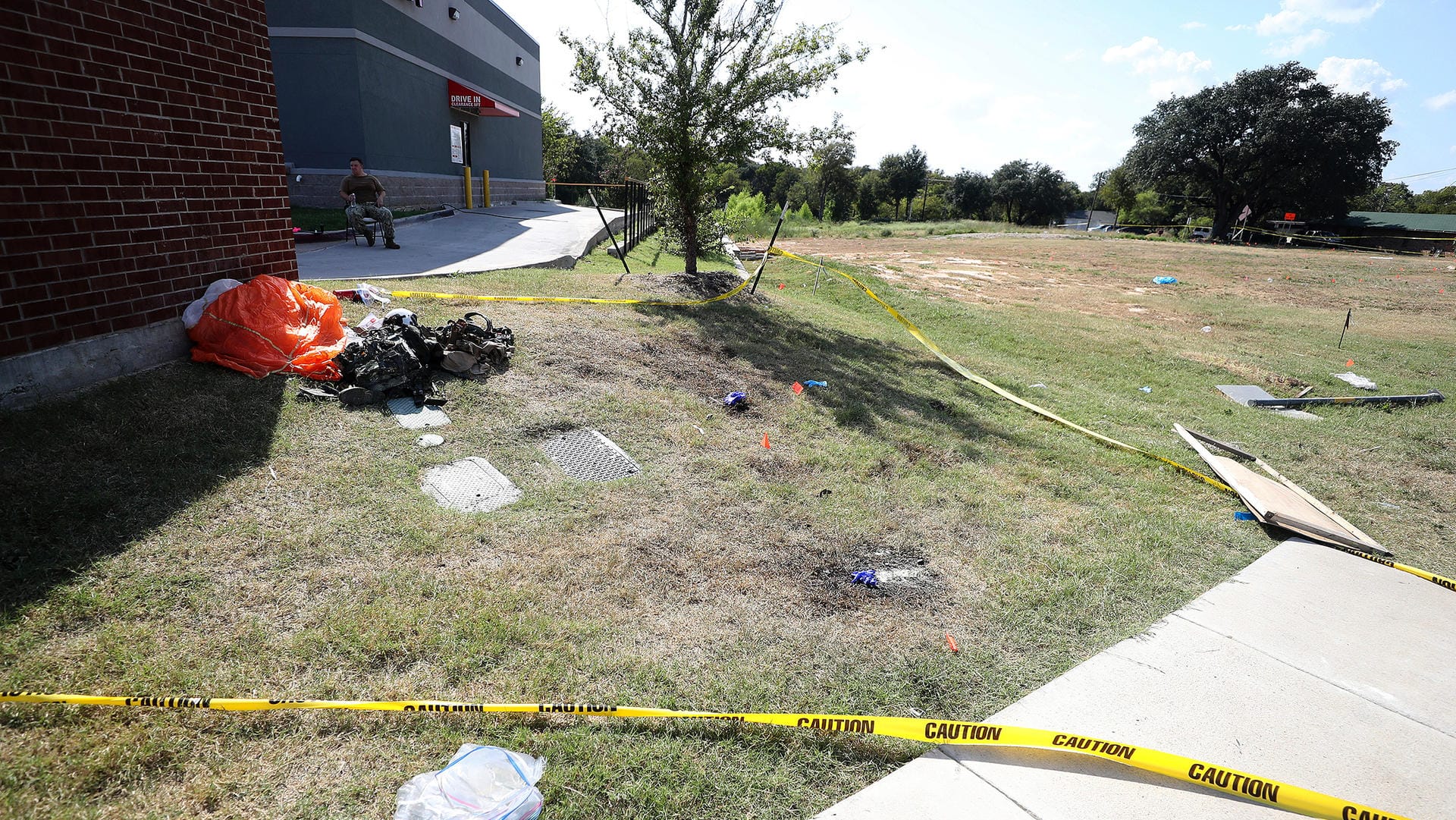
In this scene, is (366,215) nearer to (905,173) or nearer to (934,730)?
(934,730)

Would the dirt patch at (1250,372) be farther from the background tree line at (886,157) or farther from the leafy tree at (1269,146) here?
the leafy tree at (1269,146)

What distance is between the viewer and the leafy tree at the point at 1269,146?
47.7 m

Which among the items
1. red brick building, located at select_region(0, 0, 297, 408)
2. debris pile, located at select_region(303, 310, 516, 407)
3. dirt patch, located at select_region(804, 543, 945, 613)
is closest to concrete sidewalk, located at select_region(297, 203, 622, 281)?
red brick building, located at select_region(0, 0, 297, 408)

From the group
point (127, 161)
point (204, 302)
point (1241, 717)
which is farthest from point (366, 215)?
point (1241, 717)

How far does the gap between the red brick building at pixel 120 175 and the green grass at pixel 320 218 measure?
25.2 ft

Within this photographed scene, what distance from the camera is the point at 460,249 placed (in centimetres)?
1223

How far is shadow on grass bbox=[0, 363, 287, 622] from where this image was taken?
2893mm

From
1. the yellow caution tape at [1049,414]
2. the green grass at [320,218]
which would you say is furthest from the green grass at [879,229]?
the yellow caution tape at [1049,414]

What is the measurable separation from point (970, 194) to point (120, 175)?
275ft

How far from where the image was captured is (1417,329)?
14242mm

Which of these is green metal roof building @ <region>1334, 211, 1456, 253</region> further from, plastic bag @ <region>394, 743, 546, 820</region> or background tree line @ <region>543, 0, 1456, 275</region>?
plastic bag @ <region>394, 743, 546, 820</region>

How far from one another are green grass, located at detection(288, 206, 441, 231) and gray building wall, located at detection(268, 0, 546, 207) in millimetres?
757

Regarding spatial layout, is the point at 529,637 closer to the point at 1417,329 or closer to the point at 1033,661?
the point at 1033,661

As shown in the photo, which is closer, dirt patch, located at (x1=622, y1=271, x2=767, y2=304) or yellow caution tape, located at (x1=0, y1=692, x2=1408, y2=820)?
yellow caution tape, located at (x1=0, y1=692, x2=1408, y2=820)
